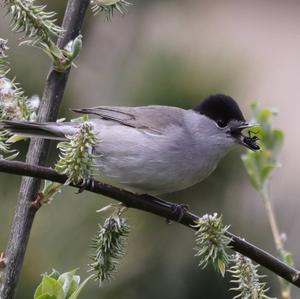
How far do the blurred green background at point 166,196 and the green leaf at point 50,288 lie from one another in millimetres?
2747

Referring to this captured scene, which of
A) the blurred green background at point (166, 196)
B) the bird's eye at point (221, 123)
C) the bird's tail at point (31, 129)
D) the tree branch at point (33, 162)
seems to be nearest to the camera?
the tree branch at point (33, 162)

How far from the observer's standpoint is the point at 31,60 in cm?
485

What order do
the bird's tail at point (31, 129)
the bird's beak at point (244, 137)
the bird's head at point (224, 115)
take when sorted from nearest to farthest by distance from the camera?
the bird's tail at point (31, 129)
the bird's beak at point (244, 137)
the bird's head at point (224, 115)

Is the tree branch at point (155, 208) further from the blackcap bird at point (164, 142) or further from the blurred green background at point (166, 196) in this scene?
the blurred green background at point (166, 196)

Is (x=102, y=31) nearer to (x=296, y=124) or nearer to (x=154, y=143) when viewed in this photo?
(x=154, y=143)

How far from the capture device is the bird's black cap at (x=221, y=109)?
3129mm

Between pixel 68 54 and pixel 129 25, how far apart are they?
175 inches

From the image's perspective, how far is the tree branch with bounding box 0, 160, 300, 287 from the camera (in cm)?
144

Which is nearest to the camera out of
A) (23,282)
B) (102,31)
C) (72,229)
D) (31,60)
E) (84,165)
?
(84,165)

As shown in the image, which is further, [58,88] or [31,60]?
[31,60]

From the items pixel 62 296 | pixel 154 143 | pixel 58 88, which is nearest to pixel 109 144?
pixel 154 143

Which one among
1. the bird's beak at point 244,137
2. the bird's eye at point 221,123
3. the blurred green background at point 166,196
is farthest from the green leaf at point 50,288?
the blurred green background at point 166,196

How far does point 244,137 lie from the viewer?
9.37ft

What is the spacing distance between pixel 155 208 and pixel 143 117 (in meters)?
1.73
